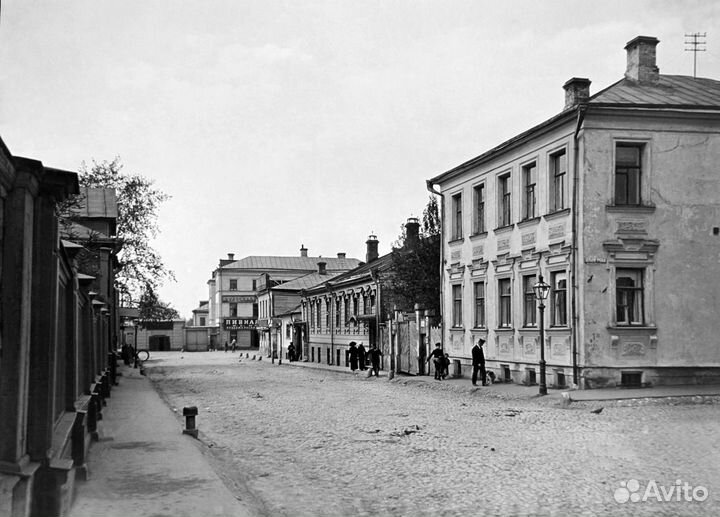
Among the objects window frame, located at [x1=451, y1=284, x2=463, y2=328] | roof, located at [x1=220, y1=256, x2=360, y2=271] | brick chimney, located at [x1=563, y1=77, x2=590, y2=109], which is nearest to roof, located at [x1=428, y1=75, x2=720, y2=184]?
brick chimney, located at [x1=563, y1=77, x2=590, y2=109]

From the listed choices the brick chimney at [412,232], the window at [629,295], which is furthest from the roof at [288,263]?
the window at [629,295]

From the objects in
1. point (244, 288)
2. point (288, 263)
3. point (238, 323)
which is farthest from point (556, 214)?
point (288, 263)

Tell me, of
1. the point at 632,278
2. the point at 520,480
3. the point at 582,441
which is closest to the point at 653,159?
the point at 632,278

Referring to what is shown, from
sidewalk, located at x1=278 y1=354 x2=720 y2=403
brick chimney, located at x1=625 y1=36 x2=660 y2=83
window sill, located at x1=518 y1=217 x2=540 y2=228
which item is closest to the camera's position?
sidewalk, located at x1=278 y1=354 x2=720 y2=403

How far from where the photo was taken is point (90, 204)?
41.3 metres

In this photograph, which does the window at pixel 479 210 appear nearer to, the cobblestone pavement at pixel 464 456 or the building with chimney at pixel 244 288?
the cobblestone pavement at pixel 464 456

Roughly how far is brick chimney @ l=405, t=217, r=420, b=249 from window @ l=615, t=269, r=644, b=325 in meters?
12.5

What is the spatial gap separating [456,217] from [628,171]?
909 cm

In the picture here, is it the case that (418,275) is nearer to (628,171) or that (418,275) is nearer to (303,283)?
(628,171)

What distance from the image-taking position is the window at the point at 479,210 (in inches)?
1104

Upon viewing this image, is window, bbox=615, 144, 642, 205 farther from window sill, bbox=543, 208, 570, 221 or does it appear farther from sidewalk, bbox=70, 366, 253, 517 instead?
sidewalk, bbox=70, 366, 253, 517

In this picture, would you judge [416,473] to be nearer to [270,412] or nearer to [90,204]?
[270,412]

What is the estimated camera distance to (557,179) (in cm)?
2320

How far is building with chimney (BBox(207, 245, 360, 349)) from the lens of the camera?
93500 millimetres
